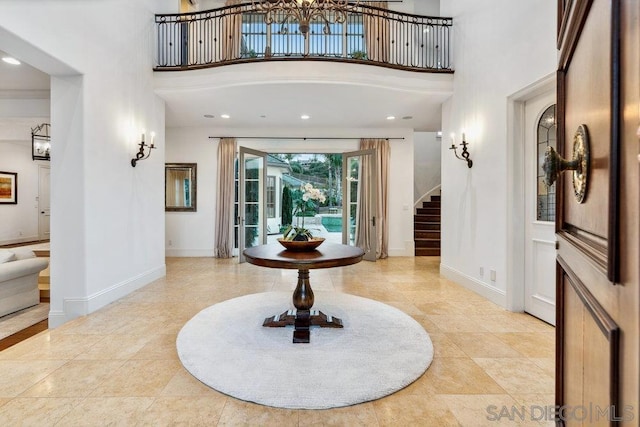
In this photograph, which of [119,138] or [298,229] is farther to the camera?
[119,138]

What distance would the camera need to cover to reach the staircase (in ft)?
23.5

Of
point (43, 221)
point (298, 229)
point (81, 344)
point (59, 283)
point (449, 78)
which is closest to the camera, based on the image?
point (81, 344)

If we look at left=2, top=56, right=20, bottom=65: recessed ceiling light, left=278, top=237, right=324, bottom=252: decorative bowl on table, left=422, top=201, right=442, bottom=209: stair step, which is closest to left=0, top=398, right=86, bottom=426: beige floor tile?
left=278, top=237, right=324, bottom=252: decorative bowl on table

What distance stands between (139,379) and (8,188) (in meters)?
10.00

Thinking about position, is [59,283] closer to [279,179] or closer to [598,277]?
[598,277]

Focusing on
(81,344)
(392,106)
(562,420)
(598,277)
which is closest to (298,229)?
(81,344)

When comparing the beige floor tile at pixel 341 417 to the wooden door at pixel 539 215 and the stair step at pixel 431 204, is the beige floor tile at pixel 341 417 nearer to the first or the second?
the wooden door at pixel 539 215

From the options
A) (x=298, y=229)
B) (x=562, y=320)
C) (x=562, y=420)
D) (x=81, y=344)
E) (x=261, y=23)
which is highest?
(x=261, y=23)

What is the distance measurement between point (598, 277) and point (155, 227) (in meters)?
5.24

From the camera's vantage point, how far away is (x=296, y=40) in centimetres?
656

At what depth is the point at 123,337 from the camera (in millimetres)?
2789

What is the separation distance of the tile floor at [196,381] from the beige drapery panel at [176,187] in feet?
11.2

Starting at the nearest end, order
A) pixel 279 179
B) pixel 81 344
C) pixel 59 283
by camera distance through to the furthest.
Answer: pixel 81 344 < pixel 59 283 < pixel 279 179

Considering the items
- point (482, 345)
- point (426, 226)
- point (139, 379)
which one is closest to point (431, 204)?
point (426, 226)
